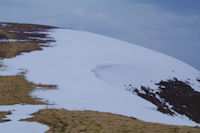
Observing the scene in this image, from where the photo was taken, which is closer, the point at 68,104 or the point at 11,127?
the point at 11,127

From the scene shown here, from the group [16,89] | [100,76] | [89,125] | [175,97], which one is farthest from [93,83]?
[89,125]

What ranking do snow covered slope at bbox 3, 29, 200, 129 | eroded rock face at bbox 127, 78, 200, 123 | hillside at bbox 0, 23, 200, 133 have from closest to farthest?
hillside at bbox 0, 23, 200, 133
snow covered slope at bbox 3, 29, 200, 129
eroded rock face at bbox 127, 78, 200, 123

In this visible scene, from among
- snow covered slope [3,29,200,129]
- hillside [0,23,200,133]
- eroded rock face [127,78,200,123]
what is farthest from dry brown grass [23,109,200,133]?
eroded rock face [127,78,200,123]

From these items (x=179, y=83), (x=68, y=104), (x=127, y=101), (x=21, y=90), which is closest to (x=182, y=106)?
(x=179, y=83)

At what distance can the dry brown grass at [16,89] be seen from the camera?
8.59 metres

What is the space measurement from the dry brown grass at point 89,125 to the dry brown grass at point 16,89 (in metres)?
2.02

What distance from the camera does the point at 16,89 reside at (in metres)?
10.2

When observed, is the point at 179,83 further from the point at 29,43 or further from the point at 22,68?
the point at 29,43

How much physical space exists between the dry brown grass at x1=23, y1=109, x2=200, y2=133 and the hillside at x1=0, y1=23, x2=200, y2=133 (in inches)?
2.7

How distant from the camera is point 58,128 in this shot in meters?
5.43

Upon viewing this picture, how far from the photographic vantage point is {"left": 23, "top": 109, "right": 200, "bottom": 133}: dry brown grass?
5.19 metres

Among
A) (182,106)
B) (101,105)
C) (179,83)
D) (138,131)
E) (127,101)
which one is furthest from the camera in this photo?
(179,83)

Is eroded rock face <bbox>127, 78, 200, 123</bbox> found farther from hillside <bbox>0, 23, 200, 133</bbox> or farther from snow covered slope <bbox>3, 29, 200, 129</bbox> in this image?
snow covered slope <bbox>3, 29, 200, 129</bbox>

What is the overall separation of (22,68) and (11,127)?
9.47 m
